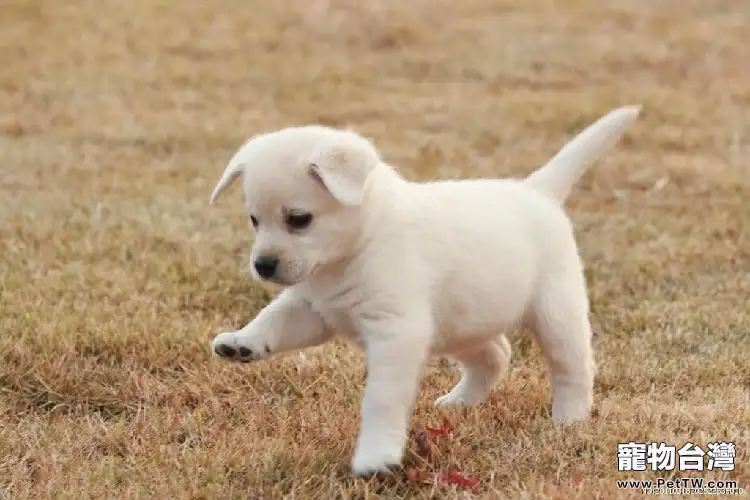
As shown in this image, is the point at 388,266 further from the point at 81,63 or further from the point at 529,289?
the point at 81,63

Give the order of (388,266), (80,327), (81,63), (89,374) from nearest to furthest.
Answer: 1. (388,266)
2. (89,374)
3. (80,327)
4. (81,63)

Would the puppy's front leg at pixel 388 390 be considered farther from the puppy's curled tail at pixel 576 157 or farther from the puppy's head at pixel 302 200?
the puppy's curled tail at pixel 576 157

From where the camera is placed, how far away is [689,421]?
3557 mm

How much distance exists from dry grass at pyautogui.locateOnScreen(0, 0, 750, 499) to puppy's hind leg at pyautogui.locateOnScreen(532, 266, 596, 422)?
101 millimetres

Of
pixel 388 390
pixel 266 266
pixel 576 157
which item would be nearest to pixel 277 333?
pixel 266 266

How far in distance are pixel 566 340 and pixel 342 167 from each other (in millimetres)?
949

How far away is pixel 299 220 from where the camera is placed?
310cm

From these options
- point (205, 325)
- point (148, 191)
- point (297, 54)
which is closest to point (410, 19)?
point (297, 54)

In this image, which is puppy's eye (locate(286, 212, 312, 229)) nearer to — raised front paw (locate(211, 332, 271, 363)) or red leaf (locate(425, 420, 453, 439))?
raised front paw (locate(211, 332, 271, 363))

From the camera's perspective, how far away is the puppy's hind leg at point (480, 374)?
3.81 metres

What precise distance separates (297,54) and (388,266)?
7.64 metres

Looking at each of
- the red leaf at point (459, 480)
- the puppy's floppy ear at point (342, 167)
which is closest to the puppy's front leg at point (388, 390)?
the red leaf at point (459, 480)

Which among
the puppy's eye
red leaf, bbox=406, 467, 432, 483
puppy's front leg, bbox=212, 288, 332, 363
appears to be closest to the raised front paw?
puppy's front leg, bbox=212, 288, 332, 363

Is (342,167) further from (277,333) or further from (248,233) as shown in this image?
(248,233)
